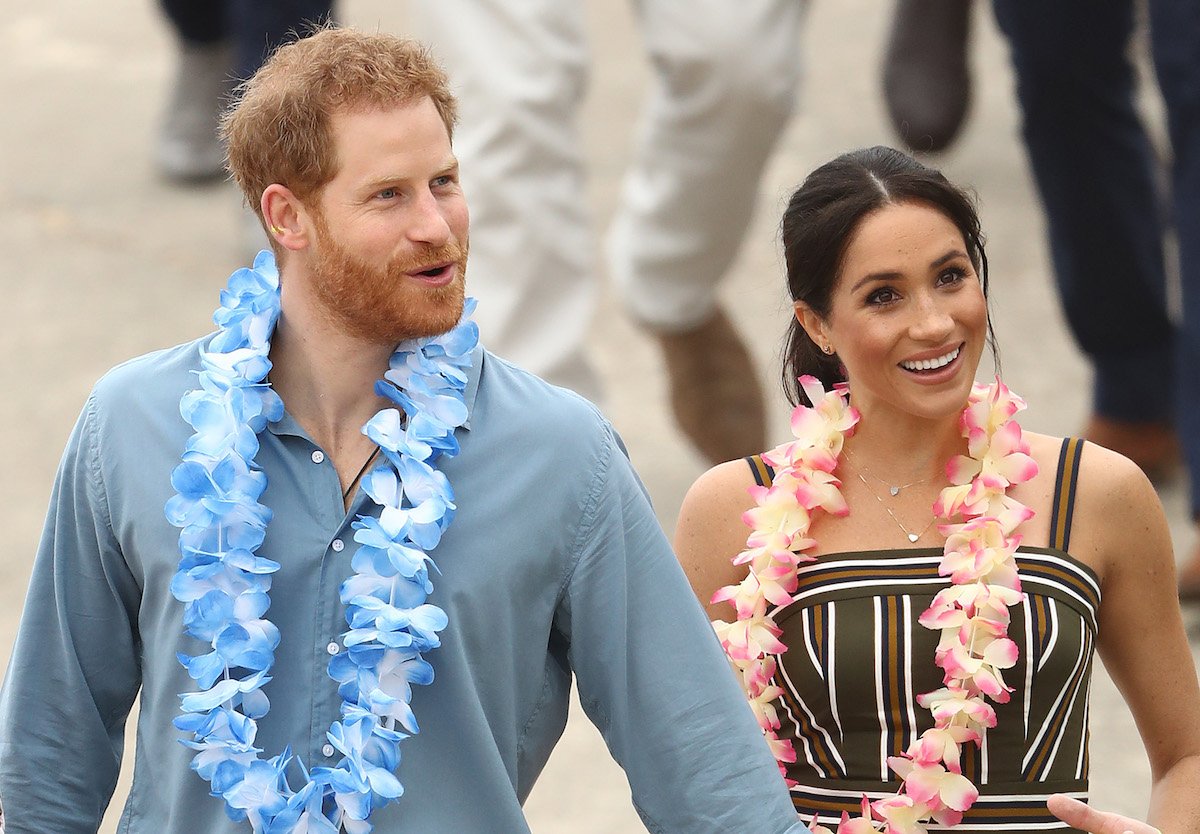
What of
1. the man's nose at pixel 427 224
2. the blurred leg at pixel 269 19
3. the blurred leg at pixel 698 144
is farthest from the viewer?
the blurred leg at pixel 269 19

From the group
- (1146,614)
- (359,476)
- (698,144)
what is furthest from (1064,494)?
(698,144)

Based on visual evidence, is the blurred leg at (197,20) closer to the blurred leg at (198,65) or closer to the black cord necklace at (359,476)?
the blurred leg at (198,65)

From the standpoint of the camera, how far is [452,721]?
265 centimetres

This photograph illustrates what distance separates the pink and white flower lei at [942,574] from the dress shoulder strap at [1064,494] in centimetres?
4

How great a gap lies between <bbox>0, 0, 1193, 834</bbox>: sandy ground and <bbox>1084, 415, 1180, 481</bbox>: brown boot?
0.28 feet

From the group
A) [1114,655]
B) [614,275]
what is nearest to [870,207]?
[1114,655]

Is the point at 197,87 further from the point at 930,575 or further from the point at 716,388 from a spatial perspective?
the point at 930,575

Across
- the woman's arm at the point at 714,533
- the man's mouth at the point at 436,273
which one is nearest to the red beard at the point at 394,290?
the man's mouth at the point at 436,273

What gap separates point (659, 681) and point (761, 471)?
493 millimetres

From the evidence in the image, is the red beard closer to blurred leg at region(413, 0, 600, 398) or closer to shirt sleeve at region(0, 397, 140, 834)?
shirt sleeve at region(0, 397, 140, 834)

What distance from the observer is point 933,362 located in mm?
2895

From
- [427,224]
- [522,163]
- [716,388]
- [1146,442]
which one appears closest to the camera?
[427,224]

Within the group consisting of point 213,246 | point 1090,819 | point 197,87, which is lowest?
point 1090,819

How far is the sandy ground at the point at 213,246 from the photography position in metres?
5.50
